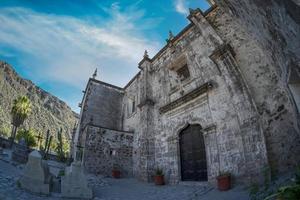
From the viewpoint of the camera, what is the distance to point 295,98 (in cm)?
346

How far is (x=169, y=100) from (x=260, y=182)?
6.60 m

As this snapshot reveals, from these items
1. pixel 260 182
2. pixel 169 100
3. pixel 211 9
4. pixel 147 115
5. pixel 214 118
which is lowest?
pixel 260 182

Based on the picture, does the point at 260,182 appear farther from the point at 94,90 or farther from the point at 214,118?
the point at 94,90

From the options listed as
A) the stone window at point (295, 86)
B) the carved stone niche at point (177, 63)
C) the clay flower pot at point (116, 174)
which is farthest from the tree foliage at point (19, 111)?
the stone window at point (295, 86)

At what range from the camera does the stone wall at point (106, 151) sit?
37.5ft

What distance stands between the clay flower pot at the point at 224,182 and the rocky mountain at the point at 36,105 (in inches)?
2019

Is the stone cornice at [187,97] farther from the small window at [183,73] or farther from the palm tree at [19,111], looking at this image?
the palm tree at [19,111]

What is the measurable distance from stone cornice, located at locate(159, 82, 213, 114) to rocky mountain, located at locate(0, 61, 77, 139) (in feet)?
155

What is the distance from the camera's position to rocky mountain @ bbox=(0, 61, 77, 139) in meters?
53.2

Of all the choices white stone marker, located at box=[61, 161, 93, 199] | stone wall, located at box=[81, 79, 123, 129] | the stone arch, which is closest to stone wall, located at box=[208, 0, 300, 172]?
the stone arch

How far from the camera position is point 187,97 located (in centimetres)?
966

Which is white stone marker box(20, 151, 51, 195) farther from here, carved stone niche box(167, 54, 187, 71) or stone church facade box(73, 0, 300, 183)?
carved stone niche box(167, 54, 187, 71)

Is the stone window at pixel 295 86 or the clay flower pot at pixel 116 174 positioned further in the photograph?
the clay flower pot at pixel 116 174

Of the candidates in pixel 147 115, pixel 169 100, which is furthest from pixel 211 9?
pixel 147 115
